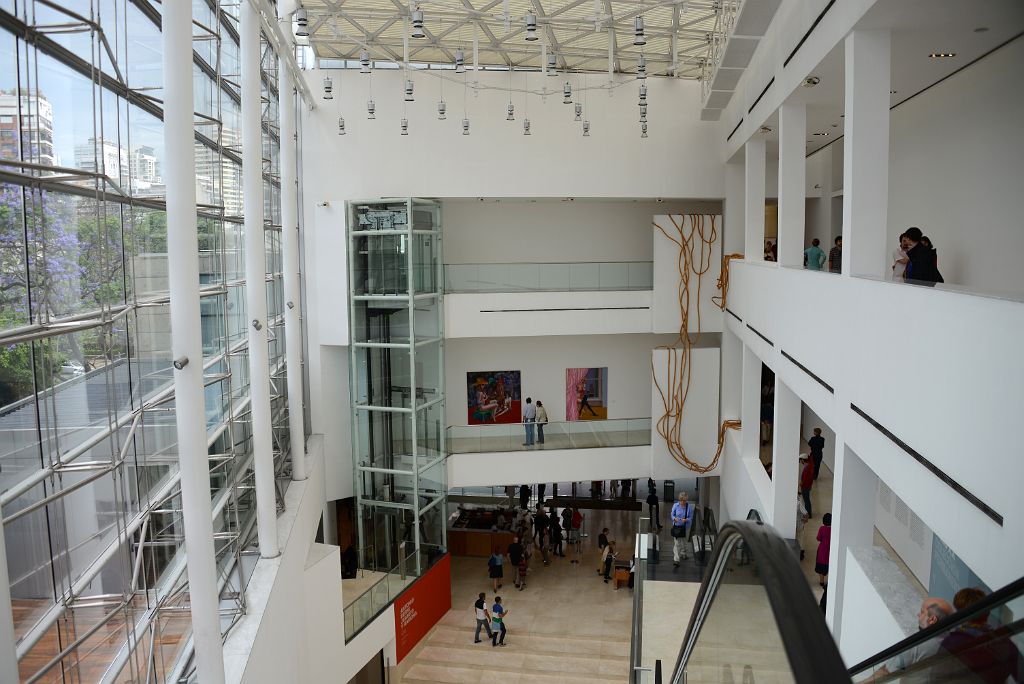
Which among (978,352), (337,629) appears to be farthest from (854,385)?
(337,629)

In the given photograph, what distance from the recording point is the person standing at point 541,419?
19.1 meters

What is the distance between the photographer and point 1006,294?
4.72 m

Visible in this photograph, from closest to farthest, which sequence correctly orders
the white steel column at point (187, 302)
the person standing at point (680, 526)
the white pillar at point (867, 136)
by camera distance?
the white steel column at point (187, 302) < the white pillar at point (867, 136) < the person standing at point (680, 526)

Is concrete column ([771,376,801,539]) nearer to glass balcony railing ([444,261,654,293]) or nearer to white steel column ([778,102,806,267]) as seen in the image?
white steel column ([778,102,806,267])

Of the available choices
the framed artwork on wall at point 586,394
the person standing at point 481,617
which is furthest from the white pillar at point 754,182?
the person standing at point 481,617

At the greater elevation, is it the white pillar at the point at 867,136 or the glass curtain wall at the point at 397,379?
the white pillar at the point at 867,136

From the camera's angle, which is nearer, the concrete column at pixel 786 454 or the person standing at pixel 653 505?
the concrete column at pixel 786 454

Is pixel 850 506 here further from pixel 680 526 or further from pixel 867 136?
pixel 680 526

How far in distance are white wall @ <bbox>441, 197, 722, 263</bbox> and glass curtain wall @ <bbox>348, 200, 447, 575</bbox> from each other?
7.00 ft

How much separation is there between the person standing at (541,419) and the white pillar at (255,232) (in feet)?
30.8

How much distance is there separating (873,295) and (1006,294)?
2.50 metres

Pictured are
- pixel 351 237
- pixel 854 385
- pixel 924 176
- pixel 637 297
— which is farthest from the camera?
pixel 637 297

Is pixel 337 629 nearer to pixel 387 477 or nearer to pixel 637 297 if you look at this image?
pixel 387 477

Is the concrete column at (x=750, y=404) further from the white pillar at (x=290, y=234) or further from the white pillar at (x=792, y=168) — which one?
the white pillar at (x=290, y=234)
